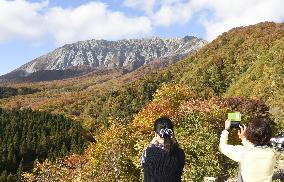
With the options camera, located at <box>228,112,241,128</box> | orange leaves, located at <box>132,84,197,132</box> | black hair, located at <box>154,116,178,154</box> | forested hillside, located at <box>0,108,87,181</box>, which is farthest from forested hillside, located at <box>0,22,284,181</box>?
camera, located at <box>228,112,241,128</box>

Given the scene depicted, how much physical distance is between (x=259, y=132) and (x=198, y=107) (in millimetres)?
48961

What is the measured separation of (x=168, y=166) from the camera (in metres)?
7.87

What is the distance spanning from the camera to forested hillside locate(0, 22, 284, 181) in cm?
3466

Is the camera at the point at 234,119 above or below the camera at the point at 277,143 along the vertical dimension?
above

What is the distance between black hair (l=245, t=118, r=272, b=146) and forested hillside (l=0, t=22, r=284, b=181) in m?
23.2

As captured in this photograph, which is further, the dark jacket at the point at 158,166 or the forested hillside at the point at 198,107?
the forested hillside at the point at 198,107

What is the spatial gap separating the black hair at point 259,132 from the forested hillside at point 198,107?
23.2m

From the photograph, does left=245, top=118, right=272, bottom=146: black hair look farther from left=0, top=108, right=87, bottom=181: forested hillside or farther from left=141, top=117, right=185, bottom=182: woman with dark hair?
left=0, top=108, right=87, bottom=181: forested hillside

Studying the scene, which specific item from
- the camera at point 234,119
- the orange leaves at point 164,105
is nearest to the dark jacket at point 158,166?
the camera at point 234,119

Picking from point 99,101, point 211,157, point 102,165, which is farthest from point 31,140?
point 211,157

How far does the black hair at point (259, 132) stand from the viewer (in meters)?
6.85

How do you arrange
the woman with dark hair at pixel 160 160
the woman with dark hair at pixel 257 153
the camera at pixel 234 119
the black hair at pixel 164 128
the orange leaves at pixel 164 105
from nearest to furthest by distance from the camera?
the woman with dark hair at pixel 257 153, the camera at pixel 234 119, the black hair at pixel 164 128, the woman with dark hair at pixel 160 160, the orange leaves at pixel 164 105

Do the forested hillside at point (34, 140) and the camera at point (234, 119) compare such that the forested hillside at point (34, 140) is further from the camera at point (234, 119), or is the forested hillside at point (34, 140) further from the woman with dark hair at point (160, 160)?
the camera at point (234, 119)

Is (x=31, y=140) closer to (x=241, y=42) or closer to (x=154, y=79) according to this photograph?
(x=154, y=79)
